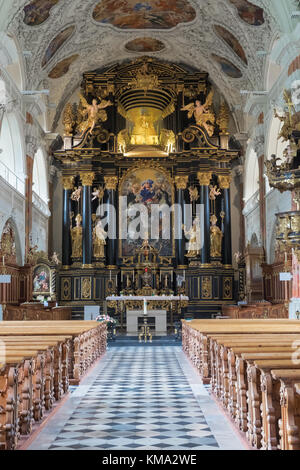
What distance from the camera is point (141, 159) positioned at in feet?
77.6

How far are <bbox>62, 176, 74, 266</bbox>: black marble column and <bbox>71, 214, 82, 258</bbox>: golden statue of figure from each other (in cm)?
24

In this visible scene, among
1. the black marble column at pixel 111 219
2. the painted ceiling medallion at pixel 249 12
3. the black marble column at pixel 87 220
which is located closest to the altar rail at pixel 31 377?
the black marble column at pixel 87 220

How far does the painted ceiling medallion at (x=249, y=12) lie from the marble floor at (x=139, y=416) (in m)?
12.3

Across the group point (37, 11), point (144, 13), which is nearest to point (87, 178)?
point (144, 13)

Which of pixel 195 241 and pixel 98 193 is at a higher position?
pixel 98 193

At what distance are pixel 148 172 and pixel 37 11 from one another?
26.1 feet

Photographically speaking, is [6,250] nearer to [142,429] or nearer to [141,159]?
[141,159]

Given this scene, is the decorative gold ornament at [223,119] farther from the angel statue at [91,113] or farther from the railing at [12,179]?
the railing at [12,179]

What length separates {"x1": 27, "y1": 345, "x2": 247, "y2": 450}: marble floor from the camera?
217 inches

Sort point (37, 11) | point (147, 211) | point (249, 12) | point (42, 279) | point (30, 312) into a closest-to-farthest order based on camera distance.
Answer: point (30, 312) → point (249, 12) → point (37, 11) → point (42, 279) → point (147, 211)

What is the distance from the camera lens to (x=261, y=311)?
701 inches

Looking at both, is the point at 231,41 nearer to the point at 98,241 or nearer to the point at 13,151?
the point at 13,151

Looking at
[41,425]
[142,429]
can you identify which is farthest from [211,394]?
[41,425]

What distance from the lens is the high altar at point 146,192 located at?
22.5 meters
